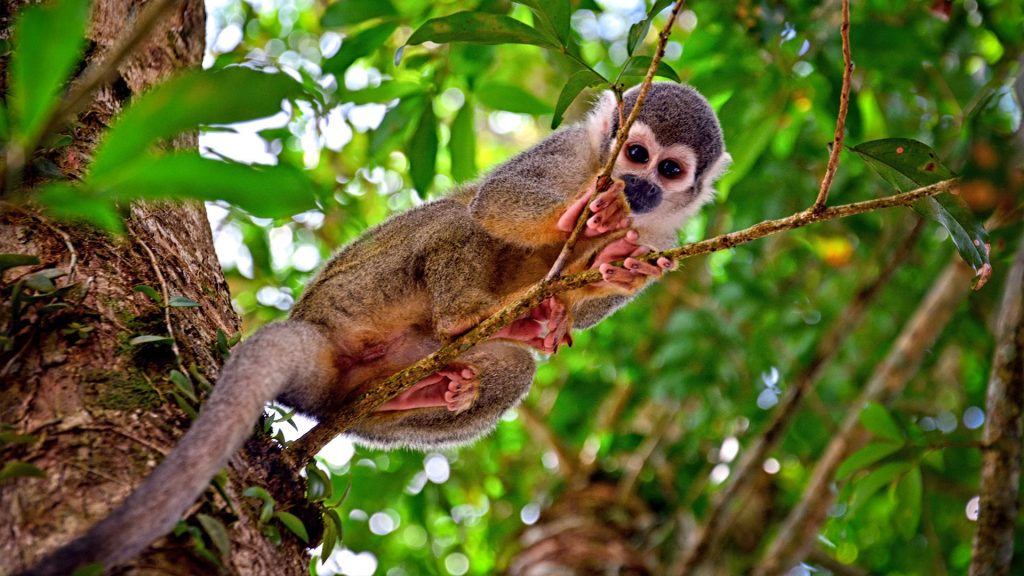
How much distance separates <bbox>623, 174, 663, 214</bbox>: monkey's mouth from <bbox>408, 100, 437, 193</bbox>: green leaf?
812 mm

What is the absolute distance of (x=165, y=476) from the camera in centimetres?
161

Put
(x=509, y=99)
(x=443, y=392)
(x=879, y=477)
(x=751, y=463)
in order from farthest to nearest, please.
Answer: (x=751, y=463) < (x=509, y=99) < (x=879, y=477) < (x=443, y=392)

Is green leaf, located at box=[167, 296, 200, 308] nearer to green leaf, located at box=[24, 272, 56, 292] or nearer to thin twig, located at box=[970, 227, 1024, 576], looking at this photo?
green leaf, located at box=[24, 272, 56, 292]

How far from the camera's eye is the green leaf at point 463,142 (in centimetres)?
361

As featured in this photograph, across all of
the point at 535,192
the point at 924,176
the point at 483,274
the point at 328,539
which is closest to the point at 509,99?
the point at 535,192

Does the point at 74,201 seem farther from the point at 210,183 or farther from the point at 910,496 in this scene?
the point at 910,496

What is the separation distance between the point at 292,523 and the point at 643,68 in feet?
5.05

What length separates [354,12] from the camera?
328 centimetres

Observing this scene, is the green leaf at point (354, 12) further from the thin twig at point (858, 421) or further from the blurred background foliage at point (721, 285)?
the thin twig at point (858, 421)

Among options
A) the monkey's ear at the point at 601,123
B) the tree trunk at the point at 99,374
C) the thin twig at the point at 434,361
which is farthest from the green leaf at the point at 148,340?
the monkey's ear at the point at 601,123

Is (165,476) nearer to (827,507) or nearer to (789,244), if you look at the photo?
(827,507)

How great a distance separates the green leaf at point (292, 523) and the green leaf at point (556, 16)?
4.74 feet

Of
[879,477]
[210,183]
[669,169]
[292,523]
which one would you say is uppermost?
[210,183]

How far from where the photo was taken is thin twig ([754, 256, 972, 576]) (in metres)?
4.41
